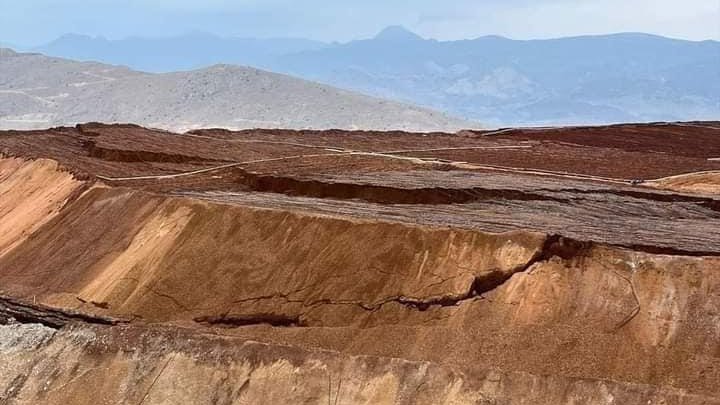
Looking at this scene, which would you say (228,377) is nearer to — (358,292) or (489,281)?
(358,292)

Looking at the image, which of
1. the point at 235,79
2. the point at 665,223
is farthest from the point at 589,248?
the point at 235,79

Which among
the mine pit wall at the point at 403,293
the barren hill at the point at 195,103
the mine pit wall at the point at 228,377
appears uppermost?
the barren hill at the point at 195,103

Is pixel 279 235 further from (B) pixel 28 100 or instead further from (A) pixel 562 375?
(B) pixel 28 100

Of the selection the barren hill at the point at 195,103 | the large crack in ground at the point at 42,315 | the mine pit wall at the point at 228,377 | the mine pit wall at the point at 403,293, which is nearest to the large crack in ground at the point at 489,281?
the mine pit wall at the point at 403,293

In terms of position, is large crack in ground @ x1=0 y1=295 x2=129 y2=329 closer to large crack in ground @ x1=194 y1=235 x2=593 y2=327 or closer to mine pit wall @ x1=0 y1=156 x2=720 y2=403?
mine pit wall @ x1=0 y1=156 x2=720 y2=403

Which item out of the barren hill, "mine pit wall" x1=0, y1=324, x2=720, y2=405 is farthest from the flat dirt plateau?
the barren hill

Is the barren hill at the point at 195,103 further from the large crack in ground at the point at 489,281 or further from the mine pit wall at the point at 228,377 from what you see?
the large crack in ground at the point at 489,281
